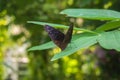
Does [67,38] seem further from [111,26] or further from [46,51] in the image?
[46,51]

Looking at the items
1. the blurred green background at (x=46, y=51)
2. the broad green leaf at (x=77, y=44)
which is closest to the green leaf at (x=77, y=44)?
the broad green leaf at (x=77, y=44)

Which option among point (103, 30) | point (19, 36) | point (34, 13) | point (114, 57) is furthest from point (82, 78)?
point (103, 30)

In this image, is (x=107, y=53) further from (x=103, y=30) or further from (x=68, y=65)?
(x=103, y=30)

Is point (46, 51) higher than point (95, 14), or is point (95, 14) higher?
point (95, 14)

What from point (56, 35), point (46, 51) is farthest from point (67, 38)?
point (46, 51)

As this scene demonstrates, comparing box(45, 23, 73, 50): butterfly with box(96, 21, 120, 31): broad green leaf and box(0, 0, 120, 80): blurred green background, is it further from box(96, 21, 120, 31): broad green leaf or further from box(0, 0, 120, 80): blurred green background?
box(0, 0, 120, 80): blurred green background

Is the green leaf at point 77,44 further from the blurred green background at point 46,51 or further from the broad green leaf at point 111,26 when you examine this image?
the blurred green background at point 46,51
